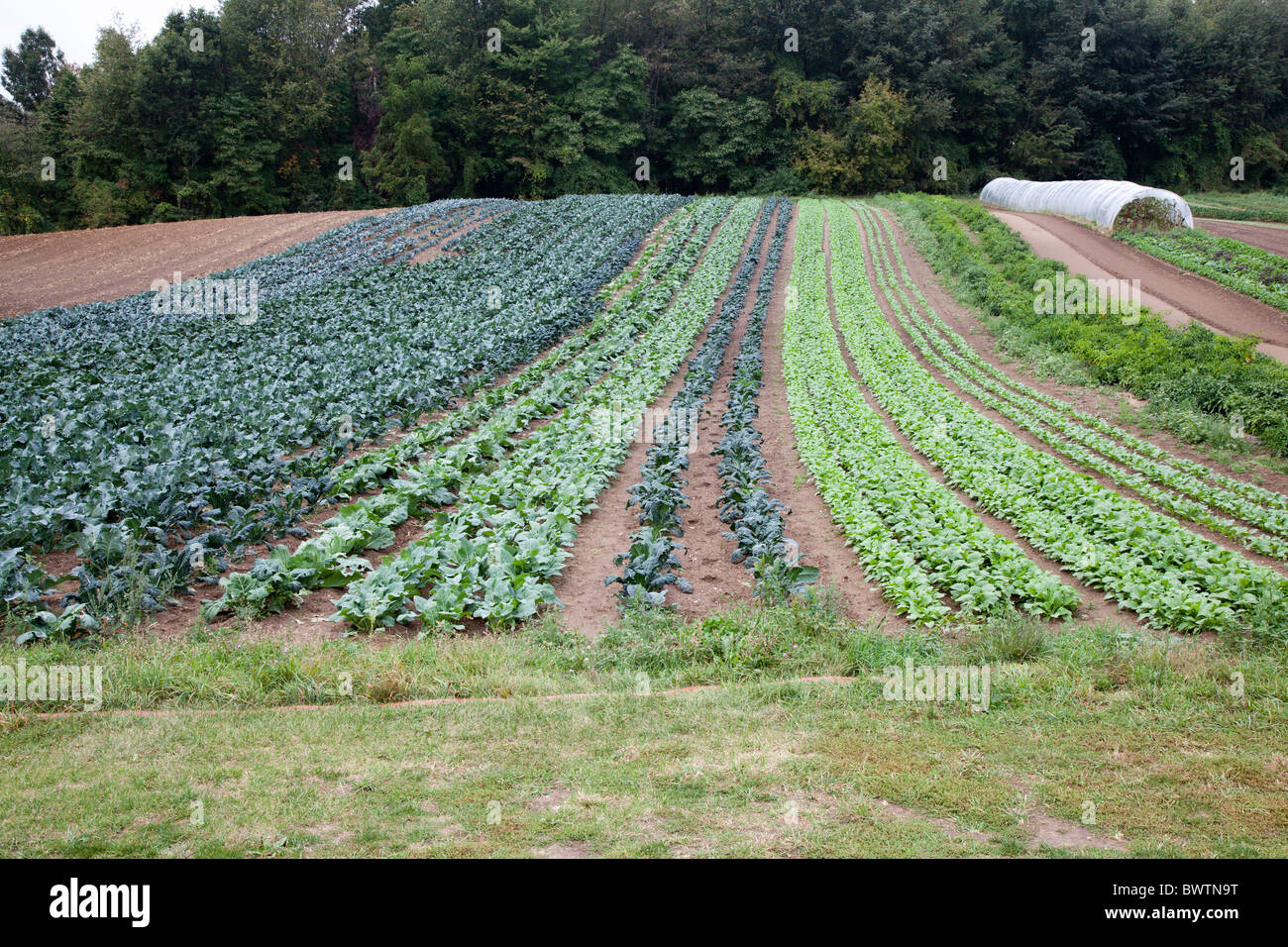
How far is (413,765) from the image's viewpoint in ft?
17.2


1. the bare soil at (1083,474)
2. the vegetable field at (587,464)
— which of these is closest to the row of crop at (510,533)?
the vegetable field at (587,464)

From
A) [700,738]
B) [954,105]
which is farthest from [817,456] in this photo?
[954,105]

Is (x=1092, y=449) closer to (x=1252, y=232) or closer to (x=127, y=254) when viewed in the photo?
(x=1252, y=232)

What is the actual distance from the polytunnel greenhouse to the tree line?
932cm

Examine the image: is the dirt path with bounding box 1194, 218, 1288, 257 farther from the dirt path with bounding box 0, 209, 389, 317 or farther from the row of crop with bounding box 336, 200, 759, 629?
the dirt path with bounding box 0, 209, 389, 317

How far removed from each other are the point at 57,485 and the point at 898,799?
10.5m

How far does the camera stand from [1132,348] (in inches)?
746

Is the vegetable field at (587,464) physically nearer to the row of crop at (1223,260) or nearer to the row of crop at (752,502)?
the row of crop at (752,502)

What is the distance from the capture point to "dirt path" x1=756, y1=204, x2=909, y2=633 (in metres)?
8.87

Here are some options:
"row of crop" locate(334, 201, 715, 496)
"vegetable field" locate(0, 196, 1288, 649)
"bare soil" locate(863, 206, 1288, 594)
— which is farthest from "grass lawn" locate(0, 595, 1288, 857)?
"row of crop" locate(334, 201, 715, 496)

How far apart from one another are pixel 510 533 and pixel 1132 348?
16.0m

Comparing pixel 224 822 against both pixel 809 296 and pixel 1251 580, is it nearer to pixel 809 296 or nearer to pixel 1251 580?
pixel 1251 580

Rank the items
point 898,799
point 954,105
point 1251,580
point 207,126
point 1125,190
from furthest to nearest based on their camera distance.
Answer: point 954,105 → point 207,126 → point 1125,190 → point 1251,580 → point 898,799

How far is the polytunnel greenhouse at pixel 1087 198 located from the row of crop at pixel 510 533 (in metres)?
26.7
